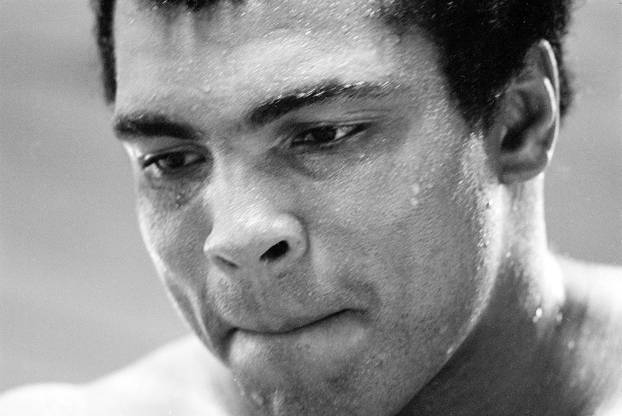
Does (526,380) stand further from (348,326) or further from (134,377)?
(134,377)

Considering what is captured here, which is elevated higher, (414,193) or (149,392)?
(414,193)

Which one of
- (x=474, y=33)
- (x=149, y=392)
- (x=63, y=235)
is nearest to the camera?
(x=474, y=33)

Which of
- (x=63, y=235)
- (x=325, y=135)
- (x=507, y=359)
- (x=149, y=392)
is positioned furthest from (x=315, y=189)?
(x=63, y=235)

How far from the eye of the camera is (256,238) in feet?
2.47

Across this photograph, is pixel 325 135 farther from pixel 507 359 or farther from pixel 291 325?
pixel 507 359

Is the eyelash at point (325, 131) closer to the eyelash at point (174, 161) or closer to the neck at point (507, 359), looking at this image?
the eyelash at point (174, 161)

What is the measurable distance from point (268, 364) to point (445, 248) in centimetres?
17

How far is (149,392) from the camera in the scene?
1.13m

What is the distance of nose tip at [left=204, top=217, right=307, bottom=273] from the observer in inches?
29.6

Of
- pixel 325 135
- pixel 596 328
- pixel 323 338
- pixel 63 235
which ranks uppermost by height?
pixel 325 135

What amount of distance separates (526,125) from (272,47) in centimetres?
26

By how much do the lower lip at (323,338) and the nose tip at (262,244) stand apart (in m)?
0.06

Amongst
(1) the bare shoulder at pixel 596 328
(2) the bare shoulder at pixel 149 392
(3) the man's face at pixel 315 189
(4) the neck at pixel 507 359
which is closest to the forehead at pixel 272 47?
(3) the man's face at pixel 315 189

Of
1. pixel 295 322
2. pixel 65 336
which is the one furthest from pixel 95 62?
pixel 65 336
